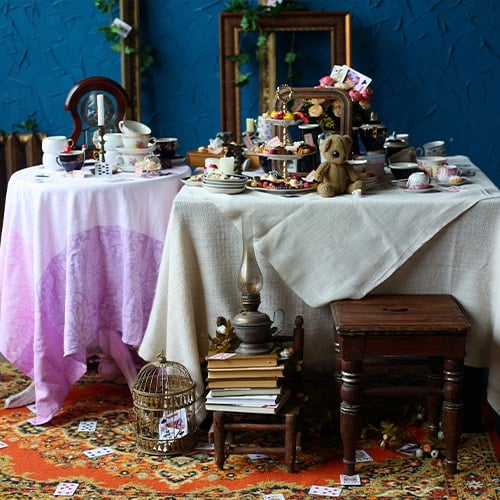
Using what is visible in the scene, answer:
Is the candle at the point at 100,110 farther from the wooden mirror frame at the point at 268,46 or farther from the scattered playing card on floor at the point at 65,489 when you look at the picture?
the scattered playing card on floor at the point at 65,489

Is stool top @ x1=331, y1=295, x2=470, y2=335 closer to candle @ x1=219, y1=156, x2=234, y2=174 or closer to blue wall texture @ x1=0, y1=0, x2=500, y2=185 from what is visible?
candle @ x1=219, y1=156, x2=234, y2=174

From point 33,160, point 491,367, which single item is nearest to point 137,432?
point 491,367

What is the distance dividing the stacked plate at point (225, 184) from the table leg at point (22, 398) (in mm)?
1106

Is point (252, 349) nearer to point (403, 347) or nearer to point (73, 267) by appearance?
point (403, 347)

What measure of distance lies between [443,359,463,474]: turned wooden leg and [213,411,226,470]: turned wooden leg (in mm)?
713

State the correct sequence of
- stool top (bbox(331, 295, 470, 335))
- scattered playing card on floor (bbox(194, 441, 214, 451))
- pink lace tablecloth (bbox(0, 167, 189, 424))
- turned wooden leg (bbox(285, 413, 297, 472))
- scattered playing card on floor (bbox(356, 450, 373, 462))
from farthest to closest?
pink lace tablecloth (bbox(0, 167, 189, 424))
scattered playing card on floor (bbox(194, 441, 214, 451))
scattered playing card on floor (bbox(356, 450, 373, 462))
turned wooden leg (bbox(285, 413, 297, 472))
stool top (bbox(331, 295, 470, 335))

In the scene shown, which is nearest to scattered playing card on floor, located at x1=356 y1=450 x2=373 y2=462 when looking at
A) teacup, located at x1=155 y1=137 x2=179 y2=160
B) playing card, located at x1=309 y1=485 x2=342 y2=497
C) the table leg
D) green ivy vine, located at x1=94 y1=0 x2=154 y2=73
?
playing card, located at x1=309 y1=485 x2=342 y2=497

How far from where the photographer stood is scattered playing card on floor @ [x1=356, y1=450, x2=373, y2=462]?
124 inches

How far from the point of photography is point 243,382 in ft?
10.00

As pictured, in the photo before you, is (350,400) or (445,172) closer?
(350,400)

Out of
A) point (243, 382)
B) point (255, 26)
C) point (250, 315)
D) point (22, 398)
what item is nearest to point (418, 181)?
point (250, 315)

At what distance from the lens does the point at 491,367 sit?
3.20m

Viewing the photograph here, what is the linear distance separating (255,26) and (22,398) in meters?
2.33

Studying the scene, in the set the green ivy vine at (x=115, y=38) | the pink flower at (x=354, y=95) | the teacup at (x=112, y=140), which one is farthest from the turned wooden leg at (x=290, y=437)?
the green ivy vine at (x=115, y=38)
